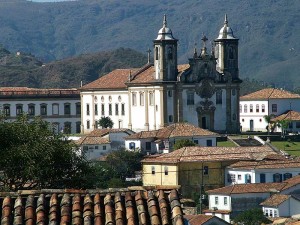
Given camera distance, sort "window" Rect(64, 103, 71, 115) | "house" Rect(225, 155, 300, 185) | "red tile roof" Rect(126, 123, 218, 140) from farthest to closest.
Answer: "window" Rect(64, 103, 71, 115)
"red tile roof" Rect(126, 123, 218, 140)
"house" Rect(225, 155, 300, 185)

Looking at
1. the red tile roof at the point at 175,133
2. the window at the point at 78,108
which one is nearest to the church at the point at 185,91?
the red tile roof at the point at 175,133

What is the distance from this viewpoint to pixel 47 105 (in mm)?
108312

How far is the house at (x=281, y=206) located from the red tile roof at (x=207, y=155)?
10409 mm

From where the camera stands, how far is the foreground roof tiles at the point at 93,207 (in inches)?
603

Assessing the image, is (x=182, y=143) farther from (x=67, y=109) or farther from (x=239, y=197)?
(x=67, y=109)

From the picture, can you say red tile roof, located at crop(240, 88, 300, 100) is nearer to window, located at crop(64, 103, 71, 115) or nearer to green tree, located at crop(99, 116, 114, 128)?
green tree, located at crop(99, 116, 114, 128)

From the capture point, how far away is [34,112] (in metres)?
108

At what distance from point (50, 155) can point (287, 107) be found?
7386cm

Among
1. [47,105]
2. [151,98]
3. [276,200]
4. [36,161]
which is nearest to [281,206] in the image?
[276,200]

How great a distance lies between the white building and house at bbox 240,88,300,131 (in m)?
13.6

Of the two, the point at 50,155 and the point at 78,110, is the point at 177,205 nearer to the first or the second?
the point at 50,155

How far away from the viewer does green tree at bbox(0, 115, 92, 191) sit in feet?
98.3

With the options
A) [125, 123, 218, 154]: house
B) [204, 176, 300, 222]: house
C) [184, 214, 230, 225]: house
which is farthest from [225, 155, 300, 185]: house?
[184, 214, 230, 225]: house

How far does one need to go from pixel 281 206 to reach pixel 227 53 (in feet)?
138
